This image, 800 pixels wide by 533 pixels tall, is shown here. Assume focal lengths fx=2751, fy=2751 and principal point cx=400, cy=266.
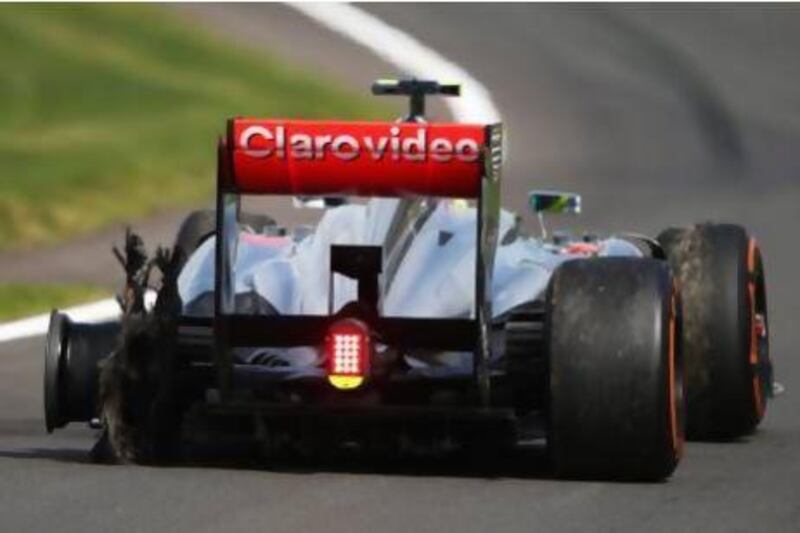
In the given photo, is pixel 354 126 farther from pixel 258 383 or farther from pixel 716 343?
pixel 716 343

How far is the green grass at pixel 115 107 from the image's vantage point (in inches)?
984

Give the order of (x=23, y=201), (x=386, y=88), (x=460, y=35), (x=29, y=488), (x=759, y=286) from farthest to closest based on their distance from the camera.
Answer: (x=460, y=35)
(x=23, y=201)
(x=759, y=286)
(x=386, y=88)
(x=29, y=488)

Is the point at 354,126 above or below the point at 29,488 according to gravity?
above

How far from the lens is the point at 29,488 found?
32.2 ft

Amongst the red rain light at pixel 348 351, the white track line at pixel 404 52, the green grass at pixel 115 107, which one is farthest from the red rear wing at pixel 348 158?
the white track line at pixel 404 52

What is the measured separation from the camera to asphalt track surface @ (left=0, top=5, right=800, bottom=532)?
9.35 meters

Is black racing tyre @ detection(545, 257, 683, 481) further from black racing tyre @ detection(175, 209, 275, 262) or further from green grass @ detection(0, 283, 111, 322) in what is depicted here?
green grass @ detection(0, 283, 111, 322)

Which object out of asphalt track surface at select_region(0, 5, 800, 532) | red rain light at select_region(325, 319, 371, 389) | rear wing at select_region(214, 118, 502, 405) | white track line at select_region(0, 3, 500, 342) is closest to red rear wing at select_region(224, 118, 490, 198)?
rear wing at select_region(214, 118, 502, 405)

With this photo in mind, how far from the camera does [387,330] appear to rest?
10.3m

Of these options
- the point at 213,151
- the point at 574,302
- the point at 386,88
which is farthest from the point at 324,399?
the point at 213,151

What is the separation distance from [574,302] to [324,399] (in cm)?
103

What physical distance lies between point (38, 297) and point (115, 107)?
10.1 metres

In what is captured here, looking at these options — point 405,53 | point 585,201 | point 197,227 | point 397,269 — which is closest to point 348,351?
point 397,269

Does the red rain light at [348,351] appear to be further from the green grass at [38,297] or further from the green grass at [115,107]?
the green grass at [115,107]
